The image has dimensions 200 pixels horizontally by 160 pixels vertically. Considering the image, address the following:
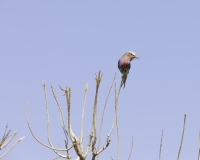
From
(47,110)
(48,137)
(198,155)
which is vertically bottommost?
(198,155)

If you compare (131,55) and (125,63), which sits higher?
(131,55)

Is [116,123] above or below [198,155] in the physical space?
above

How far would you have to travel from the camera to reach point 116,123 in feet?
12.2

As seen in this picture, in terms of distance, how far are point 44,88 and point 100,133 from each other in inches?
27.0

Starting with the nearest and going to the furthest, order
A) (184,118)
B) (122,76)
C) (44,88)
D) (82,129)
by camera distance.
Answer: (184,118), (82,129), (44,88), (122,76)

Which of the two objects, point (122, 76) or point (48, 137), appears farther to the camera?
point (122, 76)

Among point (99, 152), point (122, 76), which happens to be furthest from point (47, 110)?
point (122, 76)

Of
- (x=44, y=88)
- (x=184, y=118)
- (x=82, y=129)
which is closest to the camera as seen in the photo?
(x=184, y=118)

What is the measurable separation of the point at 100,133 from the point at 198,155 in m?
0.88

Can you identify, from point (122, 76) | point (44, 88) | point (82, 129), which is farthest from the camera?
point (122, 76)

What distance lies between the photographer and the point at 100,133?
3.58 metres

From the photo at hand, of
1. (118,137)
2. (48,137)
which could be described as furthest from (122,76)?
(48,137)

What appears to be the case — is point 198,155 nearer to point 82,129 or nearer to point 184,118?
point 184,118

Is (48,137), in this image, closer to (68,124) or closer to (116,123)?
(68,124)
